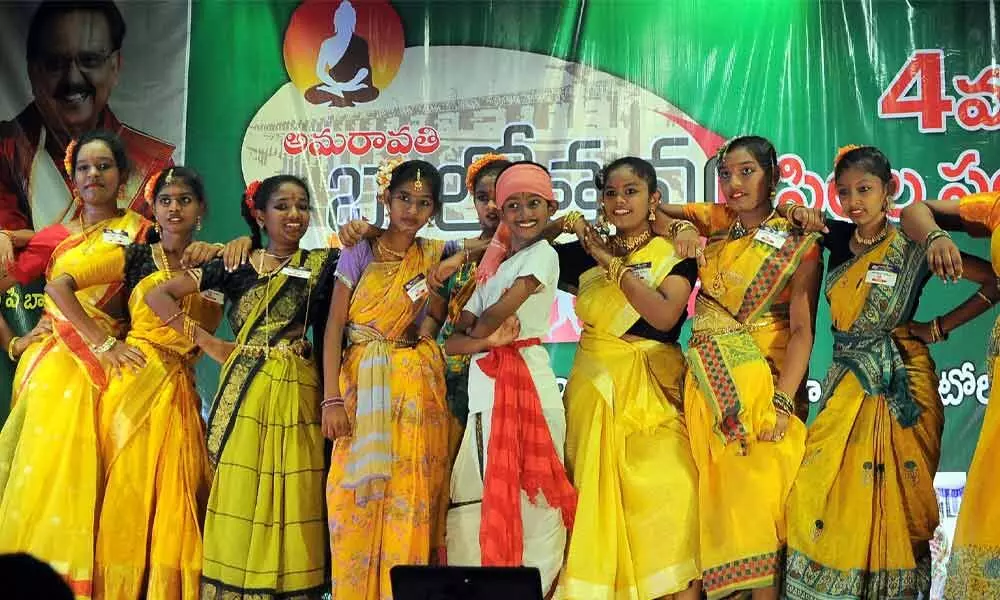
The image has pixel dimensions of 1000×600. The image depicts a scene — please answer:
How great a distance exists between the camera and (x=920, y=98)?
183 inches

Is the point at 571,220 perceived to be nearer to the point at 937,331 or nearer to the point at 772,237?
the point at 772,237

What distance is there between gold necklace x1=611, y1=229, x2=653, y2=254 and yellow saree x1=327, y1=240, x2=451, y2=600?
2.19ft

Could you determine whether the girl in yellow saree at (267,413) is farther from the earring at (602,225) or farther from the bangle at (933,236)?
the bangle at (933,236)

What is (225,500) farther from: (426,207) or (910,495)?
(910,495)

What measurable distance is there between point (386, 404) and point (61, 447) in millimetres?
1289

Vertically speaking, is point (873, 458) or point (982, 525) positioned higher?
point (873, 458)

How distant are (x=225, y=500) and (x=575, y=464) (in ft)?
4.11

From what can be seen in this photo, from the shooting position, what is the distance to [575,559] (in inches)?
143

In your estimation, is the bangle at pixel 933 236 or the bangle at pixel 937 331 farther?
the bangle at pixel 937 331

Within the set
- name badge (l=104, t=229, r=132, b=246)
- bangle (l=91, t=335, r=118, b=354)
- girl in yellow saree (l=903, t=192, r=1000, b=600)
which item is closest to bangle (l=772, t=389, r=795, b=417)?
girl in yellow saree (l=903, t=192, r=1000, b=600)

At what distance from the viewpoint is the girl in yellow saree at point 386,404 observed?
3756mm

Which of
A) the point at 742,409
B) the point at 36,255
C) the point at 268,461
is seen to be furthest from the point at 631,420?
the point at 36,255

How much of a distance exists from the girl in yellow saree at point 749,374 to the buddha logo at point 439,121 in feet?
3.13

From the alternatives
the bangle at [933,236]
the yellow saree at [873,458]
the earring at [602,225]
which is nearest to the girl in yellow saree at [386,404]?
the earring at [602,225]
